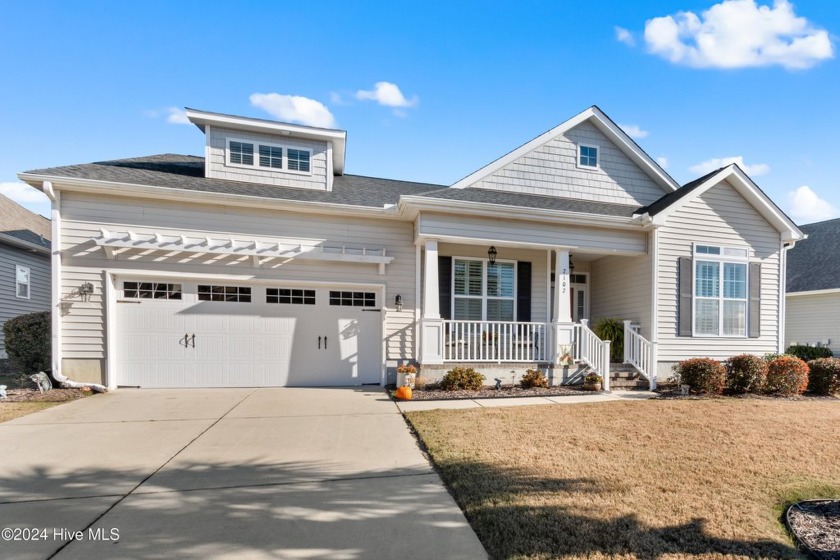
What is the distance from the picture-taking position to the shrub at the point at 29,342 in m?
8.14

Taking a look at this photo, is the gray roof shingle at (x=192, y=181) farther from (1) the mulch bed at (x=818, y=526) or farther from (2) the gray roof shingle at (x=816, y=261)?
(2) the gray roof shingle at (x=816, y=261)

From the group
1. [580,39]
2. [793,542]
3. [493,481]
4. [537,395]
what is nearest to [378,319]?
[537,395]

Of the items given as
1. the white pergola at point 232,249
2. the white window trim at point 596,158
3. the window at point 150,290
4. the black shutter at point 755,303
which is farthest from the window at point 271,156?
the black shutter at point 755,303

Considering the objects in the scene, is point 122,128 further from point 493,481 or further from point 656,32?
point 656,32

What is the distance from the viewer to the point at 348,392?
8.03 metres

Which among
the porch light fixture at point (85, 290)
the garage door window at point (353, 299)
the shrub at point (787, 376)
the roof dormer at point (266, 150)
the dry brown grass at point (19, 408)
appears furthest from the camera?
the roof dormer at point (266, 150)

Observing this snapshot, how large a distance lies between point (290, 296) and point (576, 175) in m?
7.82

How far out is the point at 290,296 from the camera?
28.9 feet

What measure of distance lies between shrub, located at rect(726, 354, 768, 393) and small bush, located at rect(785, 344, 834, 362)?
718 cm

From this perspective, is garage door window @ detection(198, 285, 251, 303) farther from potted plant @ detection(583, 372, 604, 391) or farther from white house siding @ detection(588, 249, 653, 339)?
white house siding @ detection(588, 249, 653, 339)

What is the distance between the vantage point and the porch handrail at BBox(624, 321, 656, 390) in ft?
29.0

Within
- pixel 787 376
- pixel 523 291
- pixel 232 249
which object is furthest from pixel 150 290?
pixel 787 376

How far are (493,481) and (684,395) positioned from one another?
650 cm

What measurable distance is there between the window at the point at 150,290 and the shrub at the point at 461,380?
5932 millimetres
